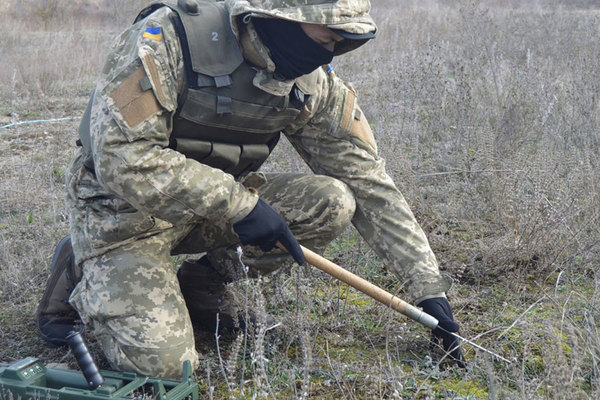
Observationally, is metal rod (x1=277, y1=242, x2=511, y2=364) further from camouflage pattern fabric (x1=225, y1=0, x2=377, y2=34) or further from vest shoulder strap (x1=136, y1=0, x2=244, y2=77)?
camouflage pattern fabric (x1=225, y1=0, x2=377, y2=34)

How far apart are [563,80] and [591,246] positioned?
346cm

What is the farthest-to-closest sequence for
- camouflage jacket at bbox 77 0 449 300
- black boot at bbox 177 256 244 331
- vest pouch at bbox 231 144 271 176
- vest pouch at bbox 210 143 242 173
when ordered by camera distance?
black boot at bbox 177 256 244 331 → vest pouch at bbox 231 144 271 176 → vest pouch at bbox 210 143 242 173 → camouflage jacket at bbox 77 0 449 300

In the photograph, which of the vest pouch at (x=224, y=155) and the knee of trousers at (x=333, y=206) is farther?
the knee of trousers at (x=333, y=206)

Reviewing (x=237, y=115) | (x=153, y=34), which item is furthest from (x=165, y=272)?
(x=153, y=34)

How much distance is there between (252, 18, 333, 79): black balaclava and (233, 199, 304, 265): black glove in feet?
1.89

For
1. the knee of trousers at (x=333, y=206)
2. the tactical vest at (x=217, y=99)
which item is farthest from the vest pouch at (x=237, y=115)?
the knee of trousers at (x=333, y=206)

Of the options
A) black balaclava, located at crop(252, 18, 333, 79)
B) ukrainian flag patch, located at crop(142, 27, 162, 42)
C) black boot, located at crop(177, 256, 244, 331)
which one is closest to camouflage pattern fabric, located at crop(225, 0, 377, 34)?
black balaclava, located at crop(252, 18, 333, 79)

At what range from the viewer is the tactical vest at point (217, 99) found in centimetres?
265

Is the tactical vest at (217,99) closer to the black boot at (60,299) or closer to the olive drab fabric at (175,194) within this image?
the olive drab fabric at (175,194)

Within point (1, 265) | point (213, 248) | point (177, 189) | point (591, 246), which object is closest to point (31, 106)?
point (1, 265)

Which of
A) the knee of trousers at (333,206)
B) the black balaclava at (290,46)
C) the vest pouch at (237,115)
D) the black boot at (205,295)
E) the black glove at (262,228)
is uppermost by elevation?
the black balaclava at (290,46)

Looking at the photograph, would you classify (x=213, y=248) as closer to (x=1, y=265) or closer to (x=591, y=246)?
(x=1, y=265)

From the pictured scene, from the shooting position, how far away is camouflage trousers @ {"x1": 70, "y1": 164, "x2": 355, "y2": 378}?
2592mm

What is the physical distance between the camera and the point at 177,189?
2.54m
